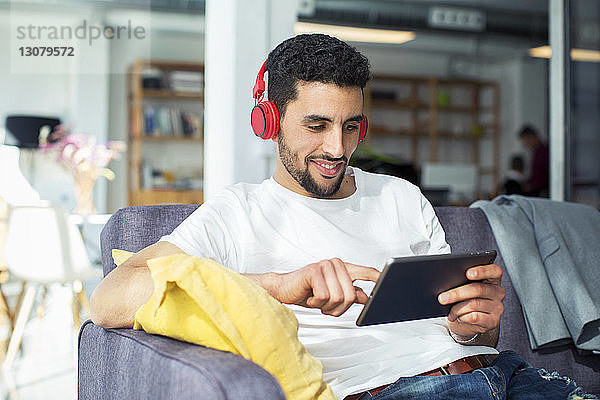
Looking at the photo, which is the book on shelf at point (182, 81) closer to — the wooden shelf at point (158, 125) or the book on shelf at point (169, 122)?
the wooden shelf at point (158, 125)

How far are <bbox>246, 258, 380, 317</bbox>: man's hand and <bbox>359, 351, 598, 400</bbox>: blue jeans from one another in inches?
8.3

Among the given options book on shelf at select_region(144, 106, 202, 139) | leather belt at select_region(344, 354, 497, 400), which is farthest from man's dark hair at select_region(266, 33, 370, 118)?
book on shelf at select_region(144, 106, 202, 139)

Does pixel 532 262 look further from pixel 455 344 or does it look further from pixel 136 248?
pixel 136 248

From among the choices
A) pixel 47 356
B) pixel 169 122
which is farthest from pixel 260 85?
pixel 169 122

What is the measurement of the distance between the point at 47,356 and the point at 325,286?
2.10 metres

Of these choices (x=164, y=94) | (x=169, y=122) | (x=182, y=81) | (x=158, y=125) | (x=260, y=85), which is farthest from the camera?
(x=169, y=122)

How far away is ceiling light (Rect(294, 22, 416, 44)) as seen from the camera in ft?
21.0

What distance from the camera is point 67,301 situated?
8.72ft

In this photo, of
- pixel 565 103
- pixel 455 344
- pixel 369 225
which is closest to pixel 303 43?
pixel 369 225

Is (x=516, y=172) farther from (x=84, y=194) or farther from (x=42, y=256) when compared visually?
(x=42, y=256)

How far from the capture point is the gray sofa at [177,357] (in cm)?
86

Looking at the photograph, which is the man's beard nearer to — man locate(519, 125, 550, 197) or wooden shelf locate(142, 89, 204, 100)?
wooden shelf locate(142, 89, 204, 100)

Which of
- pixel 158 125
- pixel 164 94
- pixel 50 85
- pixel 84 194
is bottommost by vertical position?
pixel 84 194

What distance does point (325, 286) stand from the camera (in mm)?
1015
